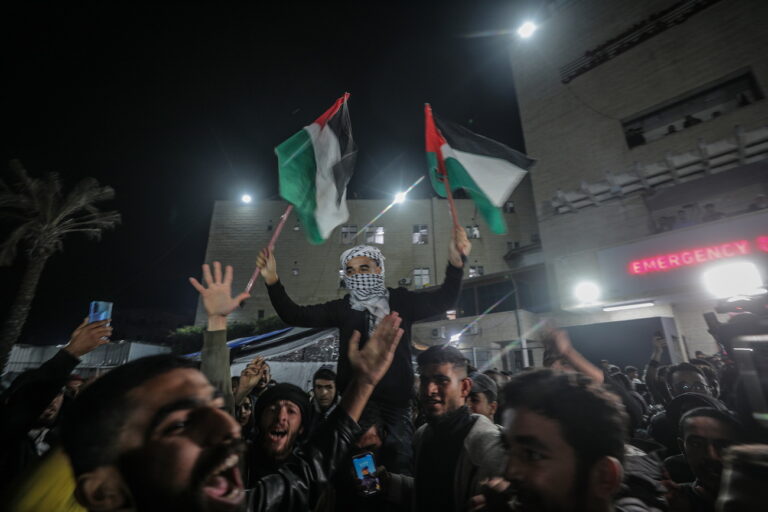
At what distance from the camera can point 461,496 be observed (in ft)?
7.61

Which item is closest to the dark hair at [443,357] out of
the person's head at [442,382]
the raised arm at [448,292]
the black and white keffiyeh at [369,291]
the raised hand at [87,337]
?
the person's head at [442,382]

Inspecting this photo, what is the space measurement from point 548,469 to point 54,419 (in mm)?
5885

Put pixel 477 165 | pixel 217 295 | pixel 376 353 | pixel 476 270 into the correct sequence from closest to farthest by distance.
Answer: pixel 376 353 → pixel 217 295 → pixel 477 165 → pixel 476 270

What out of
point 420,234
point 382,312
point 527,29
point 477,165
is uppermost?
point 527,29

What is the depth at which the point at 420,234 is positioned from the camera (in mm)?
31578

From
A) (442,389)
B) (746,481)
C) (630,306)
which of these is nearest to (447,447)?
(442,389)

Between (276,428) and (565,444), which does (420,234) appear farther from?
(565,444)

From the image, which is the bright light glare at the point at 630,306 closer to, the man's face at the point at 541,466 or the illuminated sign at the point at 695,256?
the illuminated sign at the point at 695,256

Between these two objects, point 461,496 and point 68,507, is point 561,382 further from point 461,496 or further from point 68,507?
point 68,507

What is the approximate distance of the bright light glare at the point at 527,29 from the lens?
19.0 meters

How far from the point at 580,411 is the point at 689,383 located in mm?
4765

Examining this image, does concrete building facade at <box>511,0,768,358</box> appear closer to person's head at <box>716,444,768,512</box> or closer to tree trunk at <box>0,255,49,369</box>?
person's head at <box>716,444,768,512</box>

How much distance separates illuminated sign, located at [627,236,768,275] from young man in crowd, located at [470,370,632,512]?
11.9m

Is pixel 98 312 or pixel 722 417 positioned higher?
pixel 98 312
